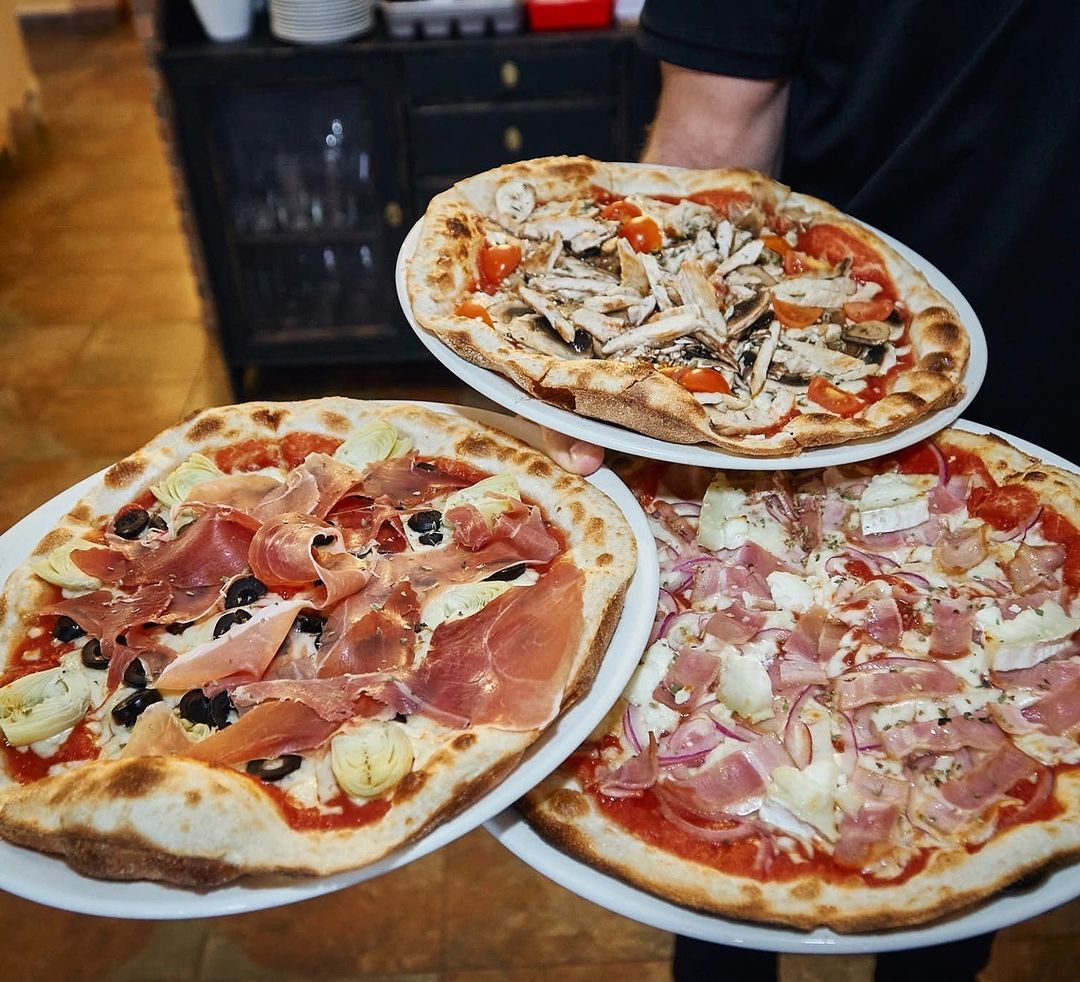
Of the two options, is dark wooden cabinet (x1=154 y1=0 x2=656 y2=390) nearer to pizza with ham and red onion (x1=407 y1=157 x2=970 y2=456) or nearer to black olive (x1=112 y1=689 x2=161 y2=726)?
pizza with ham and red onion (x1=407 y1=157 x2=970 y2=456)

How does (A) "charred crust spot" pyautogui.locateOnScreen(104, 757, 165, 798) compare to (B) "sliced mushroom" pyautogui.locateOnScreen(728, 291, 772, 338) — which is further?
(B) "sliced mushroom" pyautogui.locateOnScreen(728, 291, 772, 338)

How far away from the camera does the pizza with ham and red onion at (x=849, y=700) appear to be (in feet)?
4.45

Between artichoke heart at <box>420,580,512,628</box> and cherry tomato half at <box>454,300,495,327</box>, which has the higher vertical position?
cherry tomato half at <box>454,300,495,327</box>

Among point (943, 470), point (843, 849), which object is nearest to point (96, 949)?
point (843, 849)

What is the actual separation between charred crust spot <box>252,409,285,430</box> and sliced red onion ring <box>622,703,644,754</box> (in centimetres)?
89

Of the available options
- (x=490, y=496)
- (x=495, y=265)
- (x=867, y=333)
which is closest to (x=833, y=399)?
(x=867, y=333)

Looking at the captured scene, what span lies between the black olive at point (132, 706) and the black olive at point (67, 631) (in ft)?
0.58

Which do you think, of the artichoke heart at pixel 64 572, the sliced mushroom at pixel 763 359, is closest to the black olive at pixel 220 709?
the artichoke heart at pixel 64 572

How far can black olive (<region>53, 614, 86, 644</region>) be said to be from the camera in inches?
62.0

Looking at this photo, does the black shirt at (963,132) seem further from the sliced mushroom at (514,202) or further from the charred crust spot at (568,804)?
the charred crust spot at (568,804)

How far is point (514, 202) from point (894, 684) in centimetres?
137

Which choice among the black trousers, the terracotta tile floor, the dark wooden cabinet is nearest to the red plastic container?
the dark wooden cabinet

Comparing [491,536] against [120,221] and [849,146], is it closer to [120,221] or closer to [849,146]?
[849,146]

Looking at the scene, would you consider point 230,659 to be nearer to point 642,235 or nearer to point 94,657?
point 94,657
